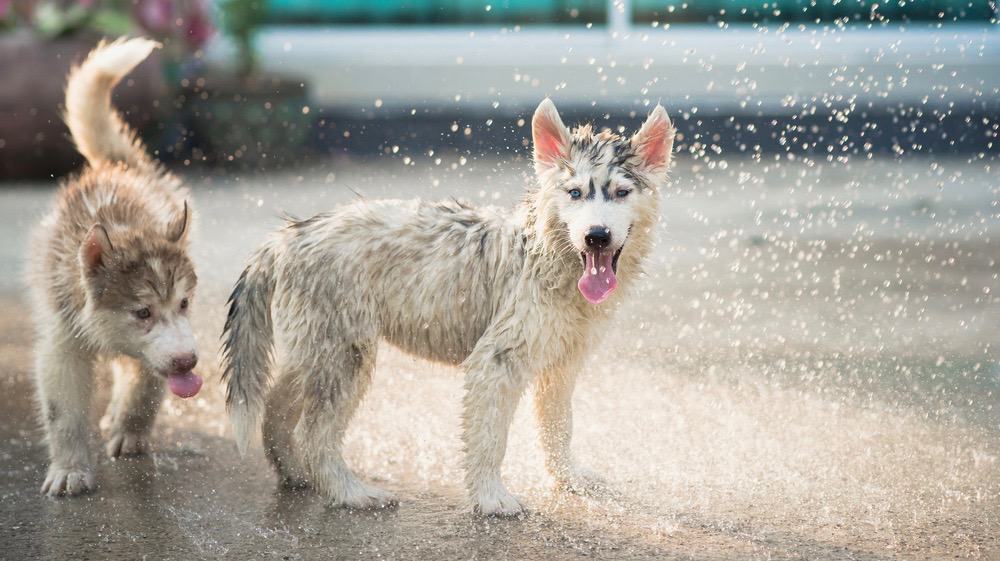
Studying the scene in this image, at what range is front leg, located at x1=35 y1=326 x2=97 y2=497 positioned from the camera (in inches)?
201

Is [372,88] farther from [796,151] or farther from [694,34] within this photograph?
[796,151]

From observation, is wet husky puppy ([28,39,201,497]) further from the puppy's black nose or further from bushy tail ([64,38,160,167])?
the puppy's black nose

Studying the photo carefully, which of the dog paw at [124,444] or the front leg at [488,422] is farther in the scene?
the dog paw at [124,444]

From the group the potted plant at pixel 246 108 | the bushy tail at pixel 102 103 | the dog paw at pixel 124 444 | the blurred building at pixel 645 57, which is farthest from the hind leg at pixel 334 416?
the blurred building at pixel 645 57

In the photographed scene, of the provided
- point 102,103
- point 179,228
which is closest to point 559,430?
point 179,228

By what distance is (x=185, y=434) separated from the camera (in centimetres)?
586

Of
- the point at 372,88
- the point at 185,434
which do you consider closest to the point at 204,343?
the point at 185,434

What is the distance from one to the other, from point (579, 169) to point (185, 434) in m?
2.45

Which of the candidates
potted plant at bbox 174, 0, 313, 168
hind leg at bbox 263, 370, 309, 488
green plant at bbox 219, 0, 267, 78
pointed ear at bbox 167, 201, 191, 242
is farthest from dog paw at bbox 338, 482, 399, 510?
green plant at bbox 219, 0, 267, 78

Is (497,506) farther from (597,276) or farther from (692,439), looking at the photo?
(692,439)

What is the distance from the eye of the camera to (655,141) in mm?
4629

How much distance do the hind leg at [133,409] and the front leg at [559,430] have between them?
5.40 ft

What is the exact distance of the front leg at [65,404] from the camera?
201 inches

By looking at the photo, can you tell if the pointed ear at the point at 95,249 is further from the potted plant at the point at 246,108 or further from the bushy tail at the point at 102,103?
the potted plant at the point at 246,108
